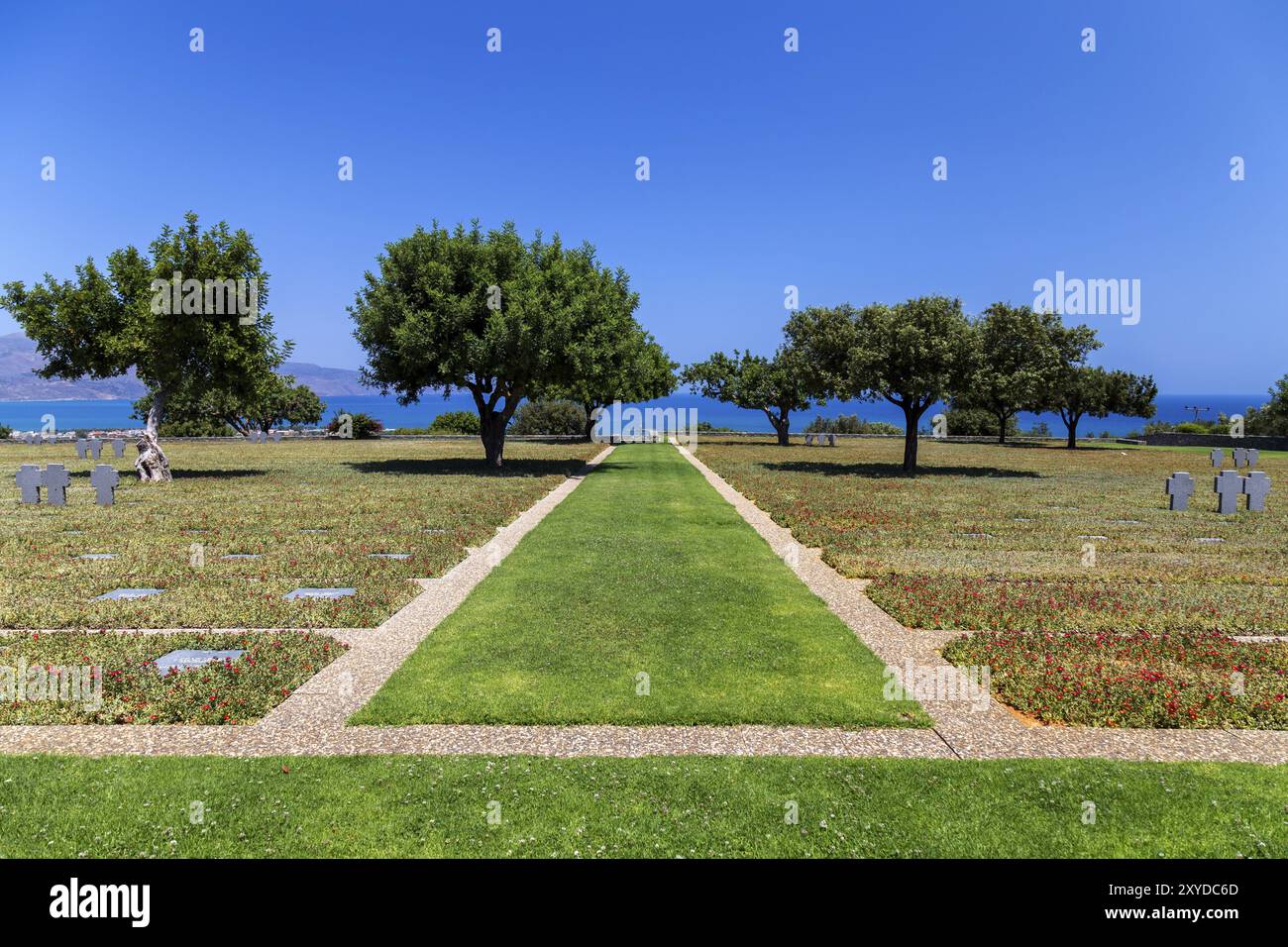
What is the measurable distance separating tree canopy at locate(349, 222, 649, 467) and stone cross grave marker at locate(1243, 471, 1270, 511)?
2124cm

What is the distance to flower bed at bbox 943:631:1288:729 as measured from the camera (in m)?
5.97

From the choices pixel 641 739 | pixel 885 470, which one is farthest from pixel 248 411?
pixel 641 739

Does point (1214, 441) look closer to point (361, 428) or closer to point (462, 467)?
Result: point (462, 467)

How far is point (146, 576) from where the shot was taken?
34.9 ft

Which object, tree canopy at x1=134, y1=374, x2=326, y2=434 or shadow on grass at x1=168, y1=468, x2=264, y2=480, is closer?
shadow on grass at x1=168, y1=468, x2=264, y2=480

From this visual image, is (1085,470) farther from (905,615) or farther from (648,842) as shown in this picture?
(648,842)

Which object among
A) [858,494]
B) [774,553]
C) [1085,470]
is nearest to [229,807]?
[774,553]

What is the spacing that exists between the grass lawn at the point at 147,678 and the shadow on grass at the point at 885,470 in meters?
26.0

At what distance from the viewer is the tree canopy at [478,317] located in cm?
2662

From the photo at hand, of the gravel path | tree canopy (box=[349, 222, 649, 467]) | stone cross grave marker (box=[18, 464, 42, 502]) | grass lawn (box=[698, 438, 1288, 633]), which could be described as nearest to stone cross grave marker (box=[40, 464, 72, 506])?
stone cross grave marker (box=[18, 464, 42, 502])

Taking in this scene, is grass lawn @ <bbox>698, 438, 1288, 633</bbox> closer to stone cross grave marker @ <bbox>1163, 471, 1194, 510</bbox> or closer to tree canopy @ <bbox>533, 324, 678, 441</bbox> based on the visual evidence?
stone cross grave marker @ <bbox>1163, 471, 1194, 510</bbox>

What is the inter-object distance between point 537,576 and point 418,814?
668 centimetres

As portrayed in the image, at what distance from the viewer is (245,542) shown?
13531mm

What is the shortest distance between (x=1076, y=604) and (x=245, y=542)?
46.9 ft
